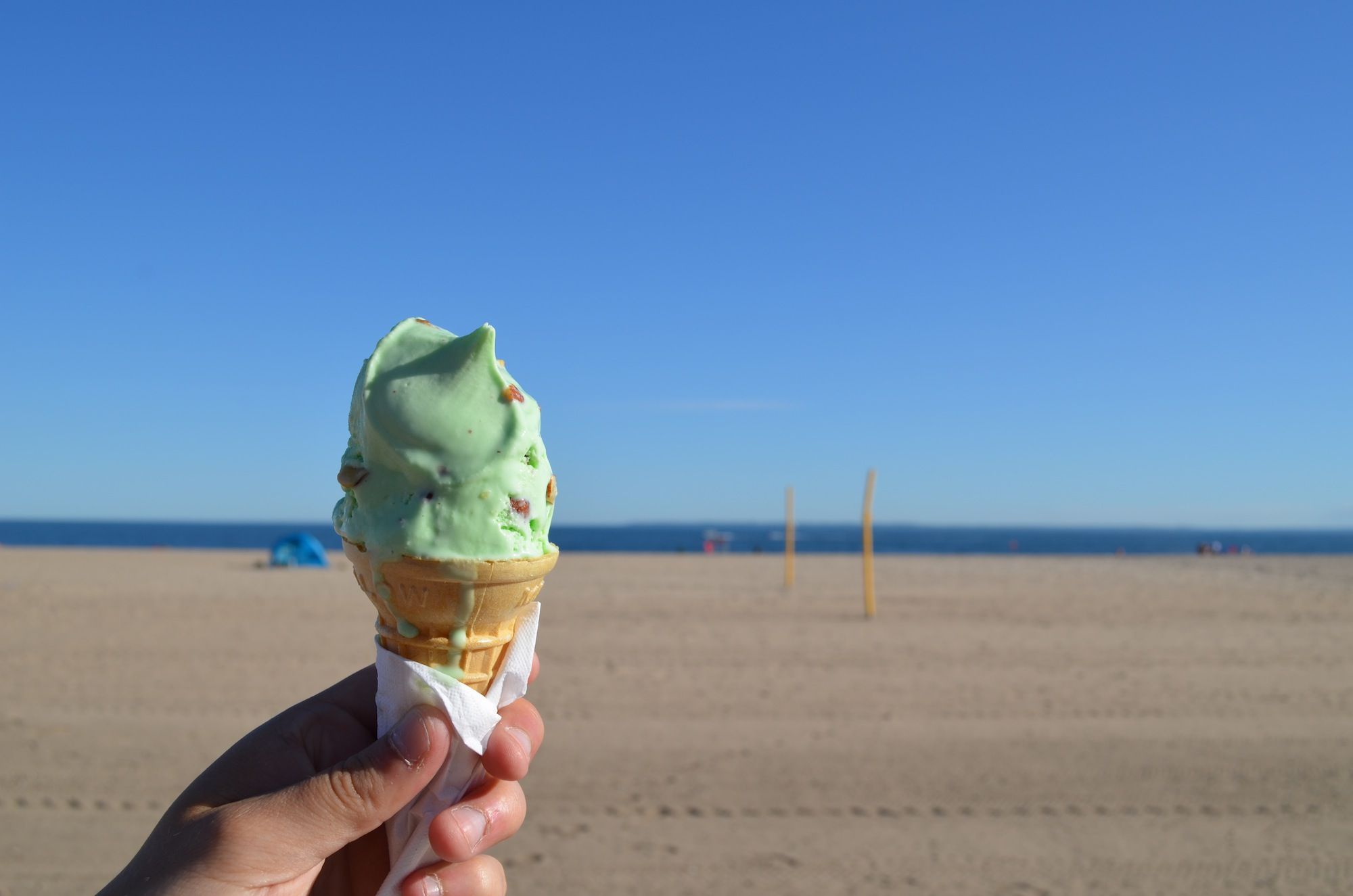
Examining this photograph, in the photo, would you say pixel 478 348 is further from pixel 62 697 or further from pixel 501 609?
pixel 62 697

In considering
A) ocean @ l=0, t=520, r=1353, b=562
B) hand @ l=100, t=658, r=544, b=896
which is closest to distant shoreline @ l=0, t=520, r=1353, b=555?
ocean @ l=0, t=520, r=1353, b=562

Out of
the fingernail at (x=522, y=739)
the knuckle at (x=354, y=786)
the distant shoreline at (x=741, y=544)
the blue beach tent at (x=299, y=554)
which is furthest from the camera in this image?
the distant shoreline at (x=741, y=544)

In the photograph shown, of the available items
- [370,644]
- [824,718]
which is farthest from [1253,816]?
[370,644]

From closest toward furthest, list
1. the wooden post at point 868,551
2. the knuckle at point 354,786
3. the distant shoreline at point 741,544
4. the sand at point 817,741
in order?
the knuckle at point 354,786 → the sand at point 817,741 → the wooden post at point 868,551 → the distant shoreline at point 741,544

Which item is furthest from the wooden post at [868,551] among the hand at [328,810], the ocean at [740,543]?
the ocean at [740,543]

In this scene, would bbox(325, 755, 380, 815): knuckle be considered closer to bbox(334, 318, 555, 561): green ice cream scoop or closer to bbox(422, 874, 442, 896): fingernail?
bbox(422, 874, 442, 896): fingernail

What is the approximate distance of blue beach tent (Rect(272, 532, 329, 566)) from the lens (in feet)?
90.2

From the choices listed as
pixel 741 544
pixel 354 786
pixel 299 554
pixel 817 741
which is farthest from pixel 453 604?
pixel 741 544

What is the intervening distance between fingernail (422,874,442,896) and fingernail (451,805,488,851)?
16cm

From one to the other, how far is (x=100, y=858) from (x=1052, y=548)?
295 ft

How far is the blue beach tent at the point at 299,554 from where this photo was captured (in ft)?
90.2

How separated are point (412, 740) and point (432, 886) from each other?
0.51 meters

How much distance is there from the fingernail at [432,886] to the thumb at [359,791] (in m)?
0.31

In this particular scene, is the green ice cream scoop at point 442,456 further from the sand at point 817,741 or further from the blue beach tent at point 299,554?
the blue beach tent at point 299,554
